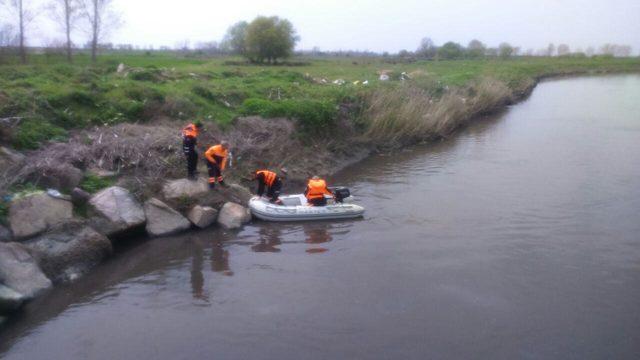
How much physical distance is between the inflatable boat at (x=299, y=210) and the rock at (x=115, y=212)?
2890mm

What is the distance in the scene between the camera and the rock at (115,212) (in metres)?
13.1

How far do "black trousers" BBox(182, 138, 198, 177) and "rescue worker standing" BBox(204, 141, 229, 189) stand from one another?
1.08ft

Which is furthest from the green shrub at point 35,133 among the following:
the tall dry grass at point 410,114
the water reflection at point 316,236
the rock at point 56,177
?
the tall dry grass at point 410,114

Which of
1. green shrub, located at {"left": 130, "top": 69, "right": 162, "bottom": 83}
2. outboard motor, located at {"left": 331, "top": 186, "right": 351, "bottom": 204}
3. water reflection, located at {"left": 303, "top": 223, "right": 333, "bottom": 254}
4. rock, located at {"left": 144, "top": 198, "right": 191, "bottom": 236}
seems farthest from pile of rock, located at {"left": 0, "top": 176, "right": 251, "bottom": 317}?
green shrub, located at {"left": 130, "top": 69, "right": 162, "bottom": 83}

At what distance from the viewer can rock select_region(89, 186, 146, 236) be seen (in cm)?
1312

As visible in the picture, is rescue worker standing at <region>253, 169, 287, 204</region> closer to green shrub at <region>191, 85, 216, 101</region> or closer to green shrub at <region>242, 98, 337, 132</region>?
green shrub at <region>242, 98, 337, 132</region>

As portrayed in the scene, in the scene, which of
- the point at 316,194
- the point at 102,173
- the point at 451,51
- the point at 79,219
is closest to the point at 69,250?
the point at 79,219

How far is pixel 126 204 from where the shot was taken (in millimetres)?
13672

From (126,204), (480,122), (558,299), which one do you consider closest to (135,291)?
(126,204)

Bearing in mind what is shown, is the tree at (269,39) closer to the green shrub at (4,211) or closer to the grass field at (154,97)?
the grass field at (154,97)

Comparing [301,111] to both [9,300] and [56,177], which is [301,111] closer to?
[56,177]

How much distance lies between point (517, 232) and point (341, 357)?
7.07 m

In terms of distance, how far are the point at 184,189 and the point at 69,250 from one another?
3.56 m

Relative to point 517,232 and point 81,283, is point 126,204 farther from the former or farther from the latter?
point 517,232
